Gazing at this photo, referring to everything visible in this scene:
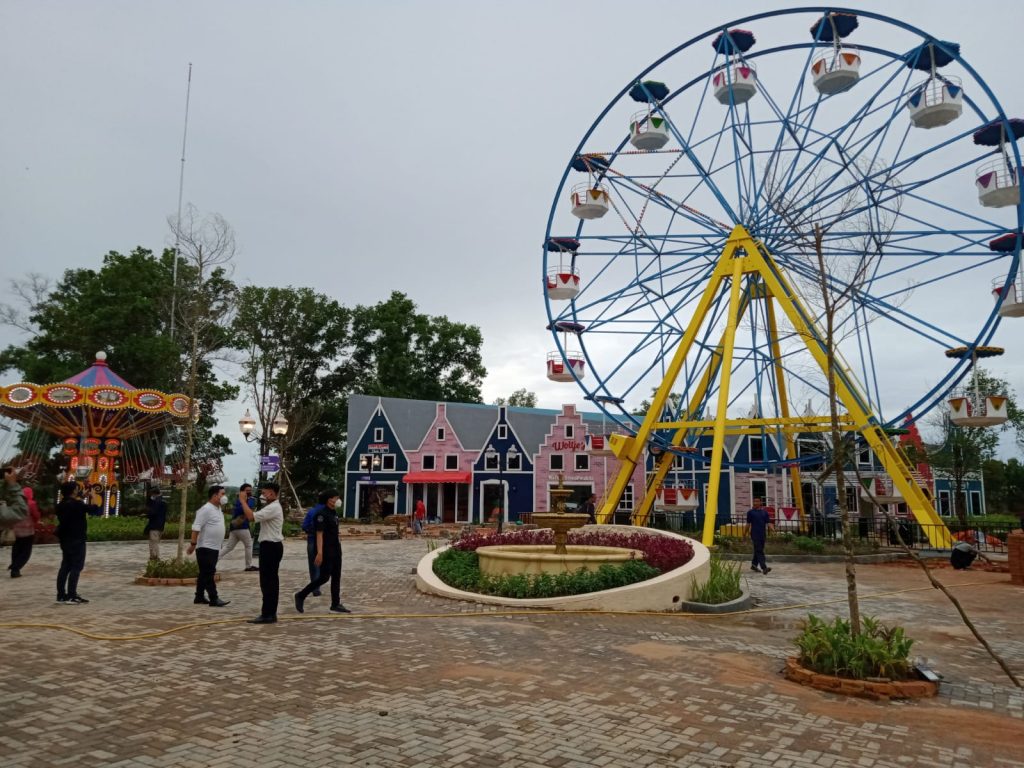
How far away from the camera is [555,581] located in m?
11.8

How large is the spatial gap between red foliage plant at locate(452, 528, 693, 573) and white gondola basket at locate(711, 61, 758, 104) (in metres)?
13.6

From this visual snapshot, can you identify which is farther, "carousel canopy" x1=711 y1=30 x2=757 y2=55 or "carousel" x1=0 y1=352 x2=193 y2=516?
"carousel" x1=0 y1=352 x2=193 y2=516

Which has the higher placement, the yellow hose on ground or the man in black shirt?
the man in black shirt

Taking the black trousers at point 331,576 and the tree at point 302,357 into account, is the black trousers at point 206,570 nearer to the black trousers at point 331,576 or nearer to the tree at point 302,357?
the black trousers at point 331,576

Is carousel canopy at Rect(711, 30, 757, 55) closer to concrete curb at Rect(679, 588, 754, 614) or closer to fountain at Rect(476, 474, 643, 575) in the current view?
fountain at Rect(476, 474, 643, 575)

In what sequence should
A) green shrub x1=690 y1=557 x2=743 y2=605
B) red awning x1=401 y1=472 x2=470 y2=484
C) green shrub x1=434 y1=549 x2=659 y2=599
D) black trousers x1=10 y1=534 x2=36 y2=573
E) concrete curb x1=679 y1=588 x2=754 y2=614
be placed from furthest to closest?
red awning x1=401 y1=472 x2=470 y2=484 < black trousers x1=10 y1=534 x2=36 y2=573 < green shrub x1=690 y1=557 x2=743 y2=605 < green shrub x1=434 y1=549 x2=659 y2=599 < concrete curb x1=679 y1=588 x2=754 y2=614

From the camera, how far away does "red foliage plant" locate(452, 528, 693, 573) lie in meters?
13.0

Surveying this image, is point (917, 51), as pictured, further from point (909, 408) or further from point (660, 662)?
point (660, 662)

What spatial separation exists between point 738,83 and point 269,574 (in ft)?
64.7

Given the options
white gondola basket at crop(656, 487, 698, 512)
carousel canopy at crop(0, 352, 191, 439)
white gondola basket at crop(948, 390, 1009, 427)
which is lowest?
white gondola basket at crop(656, 487, 698, 512)

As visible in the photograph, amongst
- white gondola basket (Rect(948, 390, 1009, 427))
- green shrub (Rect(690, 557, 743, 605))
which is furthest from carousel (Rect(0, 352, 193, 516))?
white gondola basket (Rect(948, 390, 1009, 427))

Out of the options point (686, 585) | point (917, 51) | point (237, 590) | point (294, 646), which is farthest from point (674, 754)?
point (917, 51)

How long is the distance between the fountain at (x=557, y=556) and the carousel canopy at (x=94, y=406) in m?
20.4

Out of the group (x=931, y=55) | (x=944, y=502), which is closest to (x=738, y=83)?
(x=931, y=55)
